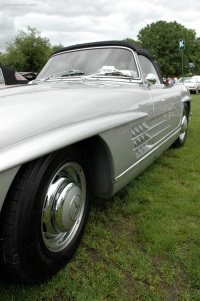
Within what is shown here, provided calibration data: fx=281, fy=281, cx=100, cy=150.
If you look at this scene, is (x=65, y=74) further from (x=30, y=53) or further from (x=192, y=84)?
(x=30, y=53)

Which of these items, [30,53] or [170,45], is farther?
[170,45]

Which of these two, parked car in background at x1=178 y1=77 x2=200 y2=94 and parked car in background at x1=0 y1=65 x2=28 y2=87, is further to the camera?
parked car in background at x1=178 y1=77 x2=200 y2=94

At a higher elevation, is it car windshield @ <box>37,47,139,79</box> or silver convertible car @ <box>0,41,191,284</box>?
car windshield @ <box>37,47,139,79</box>

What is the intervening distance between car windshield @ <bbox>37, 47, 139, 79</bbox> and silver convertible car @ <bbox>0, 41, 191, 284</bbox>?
0.56ft

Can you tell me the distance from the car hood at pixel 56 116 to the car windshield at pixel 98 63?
2.58ft

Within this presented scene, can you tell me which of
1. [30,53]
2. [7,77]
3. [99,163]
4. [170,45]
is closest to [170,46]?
[170,45]

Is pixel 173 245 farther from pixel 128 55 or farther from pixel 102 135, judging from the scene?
pixel 128 55

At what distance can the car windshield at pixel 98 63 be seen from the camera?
2762 mm

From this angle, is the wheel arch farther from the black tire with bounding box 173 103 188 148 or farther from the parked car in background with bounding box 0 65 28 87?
the parked car in background with bounding box 0 65 28 87

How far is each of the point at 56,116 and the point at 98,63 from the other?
1579 millimetres

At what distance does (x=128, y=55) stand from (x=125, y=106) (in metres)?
1.05

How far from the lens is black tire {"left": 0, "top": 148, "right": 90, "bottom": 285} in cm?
129

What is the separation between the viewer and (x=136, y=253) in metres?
1.84

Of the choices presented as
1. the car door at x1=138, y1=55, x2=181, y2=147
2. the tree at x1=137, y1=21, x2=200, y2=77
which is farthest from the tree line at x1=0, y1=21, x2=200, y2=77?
the car door at x1=138, y1=55, x2=181, y2=147
